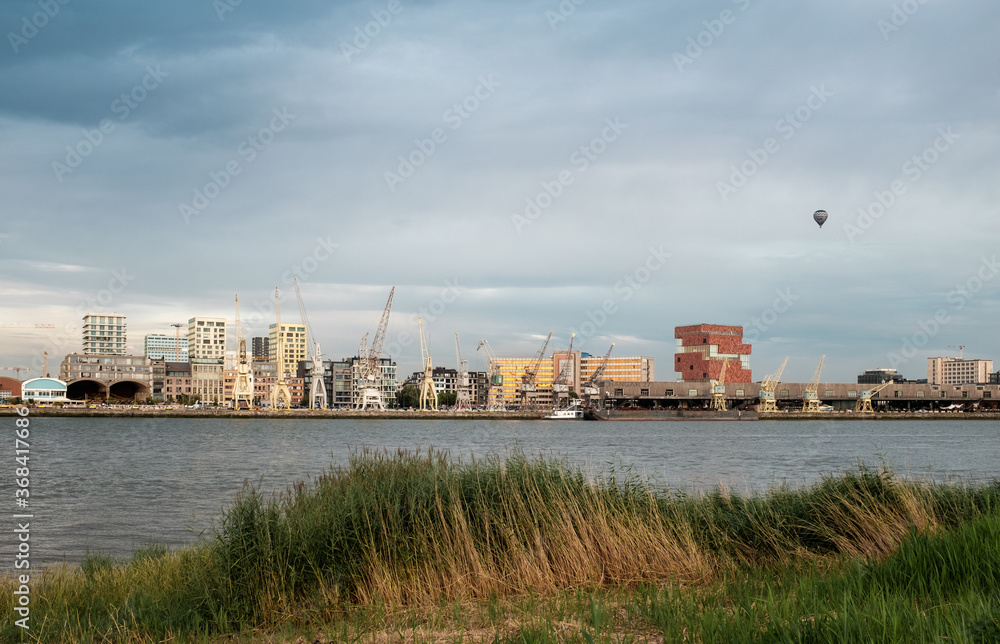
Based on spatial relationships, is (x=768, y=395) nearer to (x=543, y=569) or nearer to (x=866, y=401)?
(x=866, y=401)

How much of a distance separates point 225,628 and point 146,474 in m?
30.3

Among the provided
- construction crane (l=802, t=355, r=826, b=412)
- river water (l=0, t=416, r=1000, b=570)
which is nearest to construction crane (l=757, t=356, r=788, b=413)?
construction crane (l=802, t=355, r=826, b=412)

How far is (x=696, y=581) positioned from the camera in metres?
9.74

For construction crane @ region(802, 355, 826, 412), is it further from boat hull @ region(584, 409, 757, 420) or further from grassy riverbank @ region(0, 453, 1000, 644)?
grassy riverbank @ region(0, 453, 1000, 644)

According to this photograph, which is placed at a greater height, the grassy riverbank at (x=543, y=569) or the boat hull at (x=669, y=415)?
the grassy riverbank at (x=543, y=569)


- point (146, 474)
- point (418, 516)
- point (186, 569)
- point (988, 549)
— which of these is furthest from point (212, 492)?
point (988, 549)

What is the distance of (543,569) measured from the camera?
9.81 meters

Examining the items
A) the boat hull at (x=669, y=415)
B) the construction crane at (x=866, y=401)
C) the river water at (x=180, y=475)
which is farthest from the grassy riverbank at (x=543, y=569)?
the construction crane at (x=866, y=401)

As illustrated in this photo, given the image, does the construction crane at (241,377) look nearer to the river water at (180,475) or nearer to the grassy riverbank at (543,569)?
the river water at (180,475)

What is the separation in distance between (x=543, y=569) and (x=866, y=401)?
7004 inches

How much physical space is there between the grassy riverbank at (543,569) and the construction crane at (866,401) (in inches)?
6595

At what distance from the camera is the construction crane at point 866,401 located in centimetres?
16800

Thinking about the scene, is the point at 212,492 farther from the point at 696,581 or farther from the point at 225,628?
the point at 696,581

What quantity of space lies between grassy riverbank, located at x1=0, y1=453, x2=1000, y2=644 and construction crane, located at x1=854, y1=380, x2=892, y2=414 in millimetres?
167515
